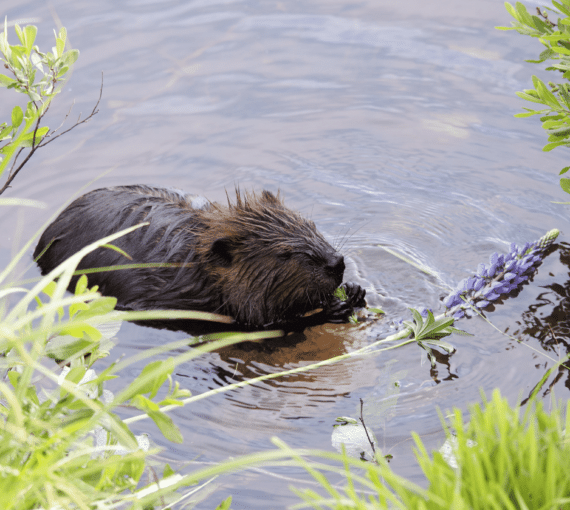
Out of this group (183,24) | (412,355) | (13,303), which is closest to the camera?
(412,355)

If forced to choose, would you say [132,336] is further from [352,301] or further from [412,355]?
[412,355]

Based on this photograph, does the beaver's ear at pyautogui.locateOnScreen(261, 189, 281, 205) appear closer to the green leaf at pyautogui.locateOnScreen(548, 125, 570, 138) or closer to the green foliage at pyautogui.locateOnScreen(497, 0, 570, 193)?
the green foliage at pyautogui.locateOnScreen(497, 0, 570, 193)

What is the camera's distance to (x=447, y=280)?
354 cm

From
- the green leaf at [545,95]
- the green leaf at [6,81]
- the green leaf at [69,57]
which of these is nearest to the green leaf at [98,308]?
the green leaf at [6,81]

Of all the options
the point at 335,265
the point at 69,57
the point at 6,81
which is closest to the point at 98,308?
the point at 6,81

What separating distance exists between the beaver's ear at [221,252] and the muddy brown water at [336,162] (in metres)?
0.45

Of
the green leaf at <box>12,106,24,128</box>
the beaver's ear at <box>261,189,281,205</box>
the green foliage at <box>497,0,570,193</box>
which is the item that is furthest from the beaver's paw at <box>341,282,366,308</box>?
the green leaf at <box>12,106,24,128</box>

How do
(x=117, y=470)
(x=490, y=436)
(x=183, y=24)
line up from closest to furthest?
(x=490, y=436) < (x=117, y=470) < (x=183, y=24)

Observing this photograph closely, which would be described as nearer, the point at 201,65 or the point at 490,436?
the point at 490,436

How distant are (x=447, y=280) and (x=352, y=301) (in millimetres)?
583

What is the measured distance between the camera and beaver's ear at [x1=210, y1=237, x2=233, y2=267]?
11.0 feet

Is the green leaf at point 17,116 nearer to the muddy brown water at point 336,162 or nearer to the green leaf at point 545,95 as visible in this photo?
the muddy brown water at point 336,162

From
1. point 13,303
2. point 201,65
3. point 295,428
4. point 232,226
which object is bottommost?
point 295,428

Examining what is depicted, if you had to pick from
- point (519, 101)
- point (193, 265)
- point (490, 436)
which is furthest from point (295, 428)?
point (519, 101)
